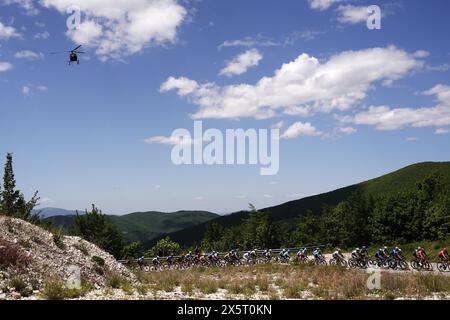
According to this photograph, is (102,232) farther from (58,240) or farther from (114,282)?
(114,282)

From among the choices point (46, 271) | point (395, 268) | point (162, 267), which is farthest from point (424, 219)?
point (46, 271)

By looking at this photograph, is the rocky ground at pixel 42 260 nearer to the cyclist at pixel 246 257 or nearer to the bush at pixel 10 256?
the bush at pixel 10 256

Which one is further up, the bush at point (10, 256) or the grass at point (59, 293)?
the bush at point (10, 256)

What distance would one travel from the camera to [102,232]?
3324 inches

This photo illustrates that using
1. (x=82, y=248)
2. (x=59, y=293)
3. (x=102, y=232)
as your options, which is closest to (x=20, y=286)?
(x=59, y=293)

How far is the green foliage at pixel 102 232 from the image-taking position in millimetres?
82875

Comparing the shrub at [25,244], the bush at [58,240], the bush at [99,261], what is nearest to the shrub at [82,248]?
the bush at [99,261]

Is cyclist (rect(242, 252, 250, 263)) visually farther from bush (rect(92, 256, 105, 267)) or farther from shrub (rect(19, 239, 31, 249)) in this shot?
shrub (rect(19, 239, 31, 249))

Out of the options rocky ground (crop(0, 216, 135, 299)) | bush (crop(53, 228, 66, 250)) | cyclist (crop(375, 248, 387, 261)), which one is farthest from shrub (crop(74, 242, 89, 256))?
cyclist (crop(375, 248, 387, 261))

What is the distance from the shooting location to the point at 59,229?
84.4 feet
